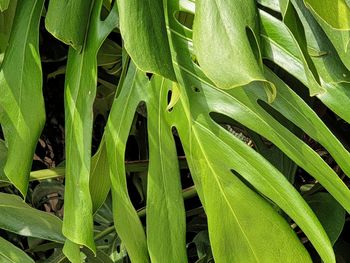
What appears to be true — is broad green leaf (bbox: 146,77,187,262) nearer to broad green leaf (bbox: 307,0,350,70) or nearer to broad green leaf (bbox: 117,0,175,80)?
broad green leaf (bbox: 117,0,175,80)

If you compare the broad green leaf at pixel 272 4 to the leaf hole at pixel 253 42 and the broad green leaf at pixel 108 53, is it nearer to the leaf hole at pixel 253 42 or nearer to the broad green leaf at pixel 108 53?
the leaf hole at pixel 253 42

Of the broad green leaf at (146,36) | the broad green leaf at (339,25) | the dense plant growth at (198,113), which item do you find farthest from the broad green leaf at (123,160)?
the broad green leaf at (339,25)

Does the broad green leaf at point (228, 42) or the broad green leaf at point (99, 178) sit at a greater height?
the broad green leaf at point (228, 42)

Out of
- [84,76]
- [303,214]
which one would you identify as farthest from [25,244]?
[303,214]

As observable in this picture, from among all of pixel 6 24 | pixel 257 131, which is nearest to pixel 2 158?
pixel 6 24

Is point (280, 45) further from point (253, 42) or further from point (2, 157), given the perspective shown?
point (2, 157)

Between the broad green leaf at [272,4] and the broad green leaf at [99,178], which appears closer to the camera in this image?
the broad green leaf at [272,4]

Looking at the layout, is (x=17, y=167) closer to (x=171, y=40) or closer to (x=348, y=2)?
(x=171, y=40)
